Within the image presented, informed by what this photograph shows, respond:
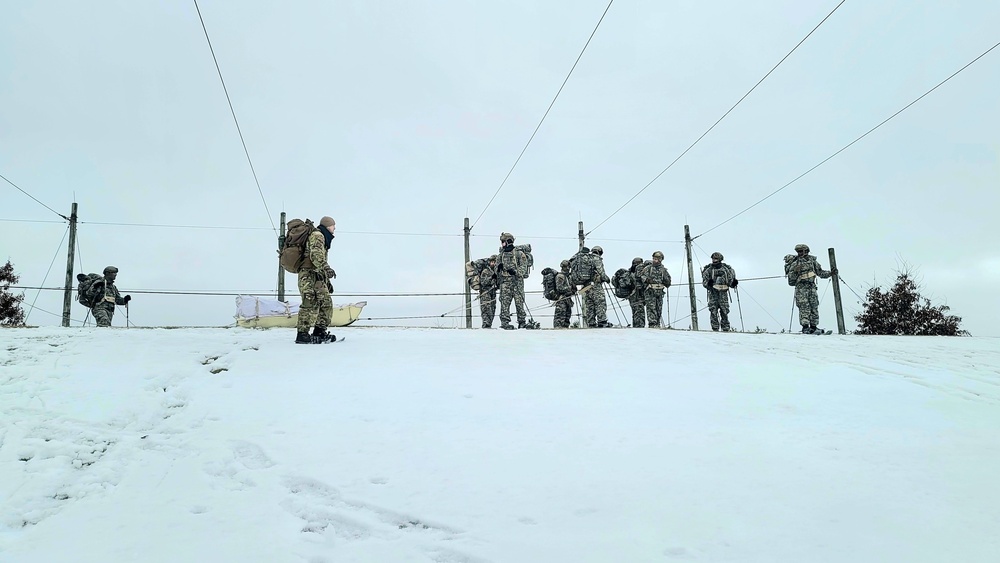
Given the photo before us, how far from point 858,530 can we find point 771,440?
1.29 m

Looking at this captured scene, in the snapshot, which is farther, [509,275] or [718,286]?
[718,286]

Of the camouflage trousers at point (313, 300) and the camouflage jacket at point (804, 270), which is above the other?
the camouflage jacket at point (804, 270)

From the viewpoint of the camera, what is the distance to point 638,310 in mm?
15516

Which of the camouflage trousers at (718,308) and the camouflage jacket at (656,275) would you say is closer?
the camouflage trousers at (718,308)

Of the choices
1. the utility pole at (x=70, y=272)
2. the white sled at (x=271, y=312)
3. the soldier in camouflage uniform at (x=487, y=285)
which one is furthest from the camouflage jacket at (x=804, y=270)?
the utility pole at (x=70, y=272)

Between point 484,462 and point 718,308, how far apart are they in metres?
12.2

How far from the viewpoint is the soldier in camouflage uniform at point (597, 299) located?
45.4 ft

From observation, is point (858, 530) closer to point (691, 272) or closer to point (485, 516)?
point (485, 516)

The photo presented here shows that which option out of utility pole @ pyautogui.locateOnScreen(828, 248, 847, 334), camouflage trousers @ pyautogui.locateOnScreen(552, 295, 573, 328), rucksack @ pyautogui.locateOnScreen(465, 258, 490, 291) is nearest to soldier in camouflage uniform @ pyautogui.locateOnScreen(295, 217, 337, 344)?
rucksack @ pyautogui.locateOnScreen(465, 258, 490, 291)

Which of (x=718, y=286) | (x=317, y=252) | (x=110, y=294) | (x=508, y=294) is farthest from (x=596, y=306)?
(x=110, y=294)

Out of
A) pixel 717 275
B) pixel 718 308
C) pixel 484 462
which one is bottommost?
pixel 484 462

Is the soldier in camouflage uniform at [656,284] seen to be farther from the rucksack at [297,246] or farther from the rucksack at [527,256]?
the rucksack at [297,246]

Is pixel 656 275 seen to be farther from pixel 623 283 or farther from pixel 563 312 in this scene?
pixel 563 312

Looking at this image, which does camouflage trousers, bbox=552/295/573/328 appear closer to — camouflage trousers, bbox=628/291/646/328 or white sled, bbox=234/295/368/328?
camouflage trousers, bbox=628/291/646/328
